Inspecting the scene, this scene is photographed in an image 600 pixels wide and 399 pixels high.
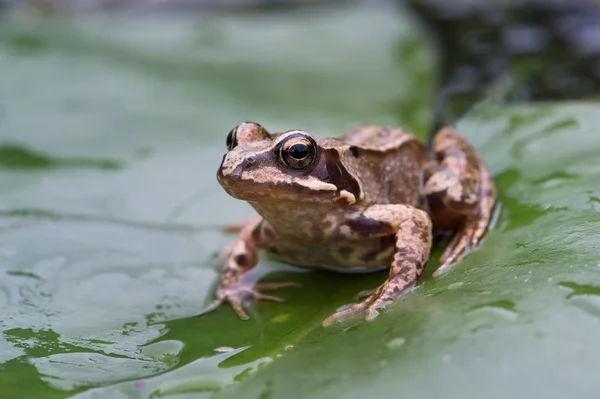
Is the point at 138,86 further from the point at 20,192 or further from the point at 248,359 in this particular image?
the point at 248,359

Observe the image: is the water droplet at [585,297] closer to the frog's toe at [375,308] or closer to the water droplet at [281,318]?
the frog's toe at [375,308]

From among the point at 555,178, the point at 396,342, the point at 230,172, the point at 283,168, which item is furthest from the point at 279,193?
the point at 555,178

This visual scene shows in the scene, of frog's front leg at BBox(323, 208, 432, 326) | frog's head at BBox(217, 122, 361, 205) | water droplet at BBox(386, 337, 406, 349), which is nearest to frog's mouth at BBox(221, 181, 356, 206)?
frog's head at BBox(217, 122, 361, 205)

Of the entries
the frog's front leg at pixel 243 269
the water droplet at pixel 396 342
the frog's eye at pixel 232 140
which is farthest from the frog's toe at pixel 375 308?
the frog's eye at pixel 232 140

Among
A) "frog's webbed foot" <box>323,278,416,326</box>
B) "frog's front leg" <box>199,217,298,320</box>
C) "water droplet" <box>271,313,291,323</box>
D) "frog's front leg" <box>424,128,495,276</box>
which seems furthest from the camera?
"frog's front leg" <box>424,128,495,276</box>

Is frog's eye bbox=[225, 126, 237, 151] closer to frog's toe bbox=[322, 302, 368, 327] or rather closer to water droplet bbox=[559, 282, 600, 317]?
frog's toe bbox=[322, 302, 368, 327]
